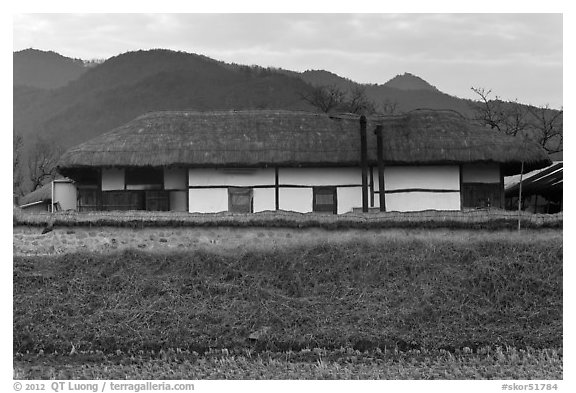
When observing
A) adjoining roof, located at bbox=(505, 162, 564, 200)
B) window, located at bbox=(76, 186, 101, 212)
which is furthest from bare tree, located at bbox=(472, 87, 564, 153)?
window, located at bbox=(76, 186, 101, 212)

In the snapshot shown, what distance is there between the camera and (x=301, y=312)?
13.5m

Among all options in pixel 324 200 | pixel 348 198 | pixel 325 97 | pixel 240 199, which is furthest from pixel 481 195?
pixel 325 97

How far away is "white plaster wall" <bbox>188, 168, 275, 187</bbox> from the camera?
20.1m

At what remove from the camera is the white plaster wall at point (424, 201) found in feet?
66.6

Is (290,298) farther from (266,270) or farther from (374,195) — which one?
(374,195)

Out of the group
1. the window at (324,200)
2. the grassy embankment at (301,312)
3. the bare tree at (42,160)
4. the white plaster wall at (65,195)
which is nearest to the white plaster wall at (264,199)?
the window at (324,200)

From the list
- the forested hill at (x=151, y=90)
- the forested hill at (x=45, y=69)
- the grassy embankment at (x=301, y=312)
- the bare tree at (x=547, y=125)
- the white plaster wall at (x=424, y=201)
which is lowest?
the grassy embankment at (x=301, y=312)

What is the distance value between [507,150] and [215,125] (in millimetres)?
7743

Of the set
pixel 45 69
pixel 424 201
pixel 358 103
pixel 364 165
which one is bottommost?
pixel 424 201

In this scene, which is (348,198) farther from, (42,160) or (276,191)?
(42,160)

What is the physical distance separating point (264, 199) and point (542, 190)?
28.8 ft

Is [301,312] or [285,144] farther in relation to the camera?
[285,144]

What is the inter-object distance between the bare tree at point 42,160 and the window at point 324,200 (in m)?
18.4

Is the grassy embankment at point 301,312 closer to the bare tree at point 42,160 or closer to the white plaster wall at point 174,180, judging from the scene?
the white plaster wall at point 174,180
